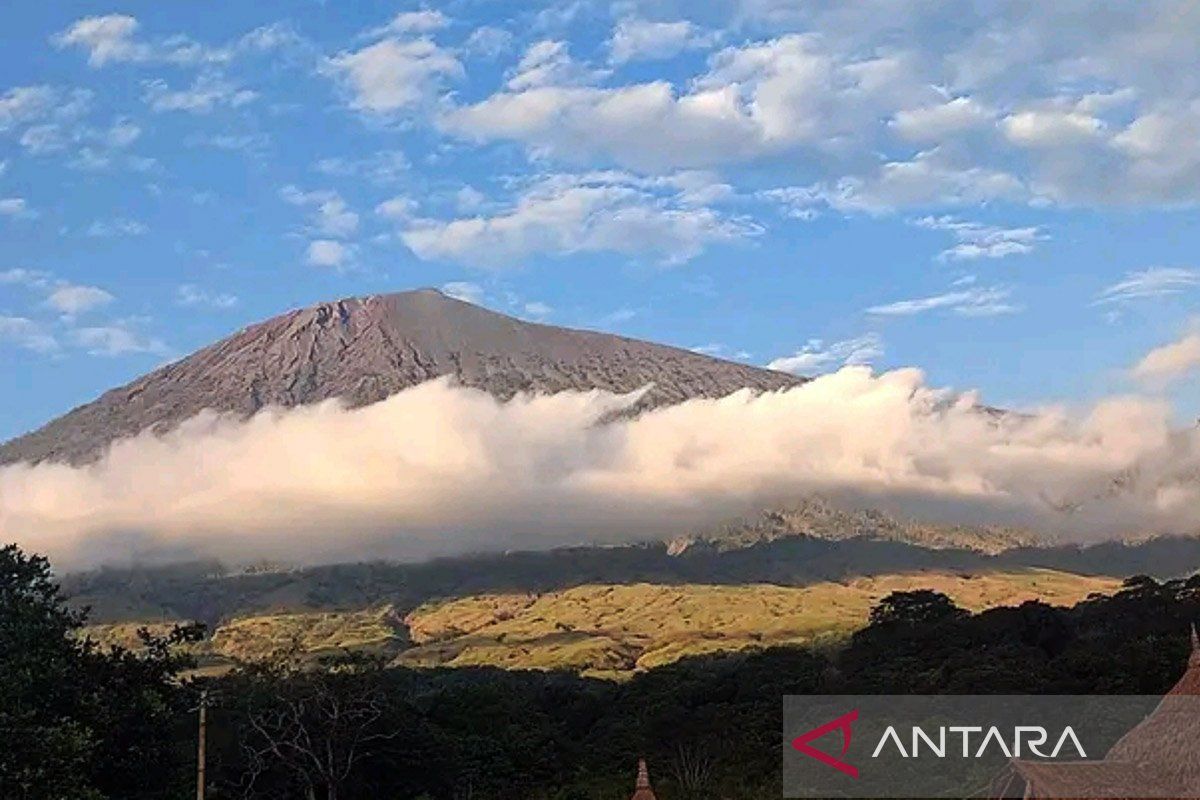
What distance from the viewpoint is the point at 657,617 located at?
14012cm

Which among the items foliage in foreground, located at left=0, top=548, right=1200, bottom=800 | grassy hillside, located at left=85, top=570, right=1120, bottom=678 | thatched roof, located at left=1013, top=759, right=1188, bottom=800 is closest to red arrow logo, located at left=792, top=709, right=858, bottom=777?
foliage in foreground, located at left=0, top=548, right=1200, bottom=800

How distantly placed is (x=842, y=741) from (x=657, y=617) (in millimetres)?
110005

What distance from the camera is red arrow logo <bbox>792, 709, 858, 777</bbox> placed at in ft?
99.5

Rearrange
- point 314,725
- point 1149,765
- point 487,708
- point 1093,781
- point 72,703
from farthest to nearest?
point 487,708, point 314,725, point 72,703, point 1149,765, point 1093,781

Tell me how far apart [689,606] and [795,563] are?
43428mm

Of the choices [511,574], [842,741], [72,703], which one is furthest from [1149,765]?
[511,574]

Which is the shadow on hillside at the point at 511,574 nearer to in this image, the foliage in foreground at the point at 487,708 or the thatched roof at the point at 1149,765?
the foliage in foreground at the point at 487,708

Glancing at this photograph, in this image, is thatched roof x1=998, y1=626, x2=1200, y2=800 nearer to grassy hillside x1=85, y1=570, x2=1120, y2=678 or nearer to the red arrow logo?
the red arrow logo

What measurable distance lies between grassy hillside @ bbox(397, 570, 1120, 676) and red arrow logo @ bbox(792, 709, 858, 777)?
186 feet

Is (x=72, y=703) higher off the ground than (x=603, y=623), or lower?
higher

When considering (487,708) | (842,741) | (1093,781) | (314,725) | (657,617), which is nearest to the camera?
(1093,781)

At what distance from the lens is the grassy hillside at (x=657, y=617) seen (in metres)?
114

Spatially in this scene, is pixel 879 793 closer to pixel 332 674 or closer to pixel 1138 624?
pixel 332 674

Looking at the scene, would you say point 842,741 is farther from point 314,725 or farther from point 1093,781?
point 314,725
